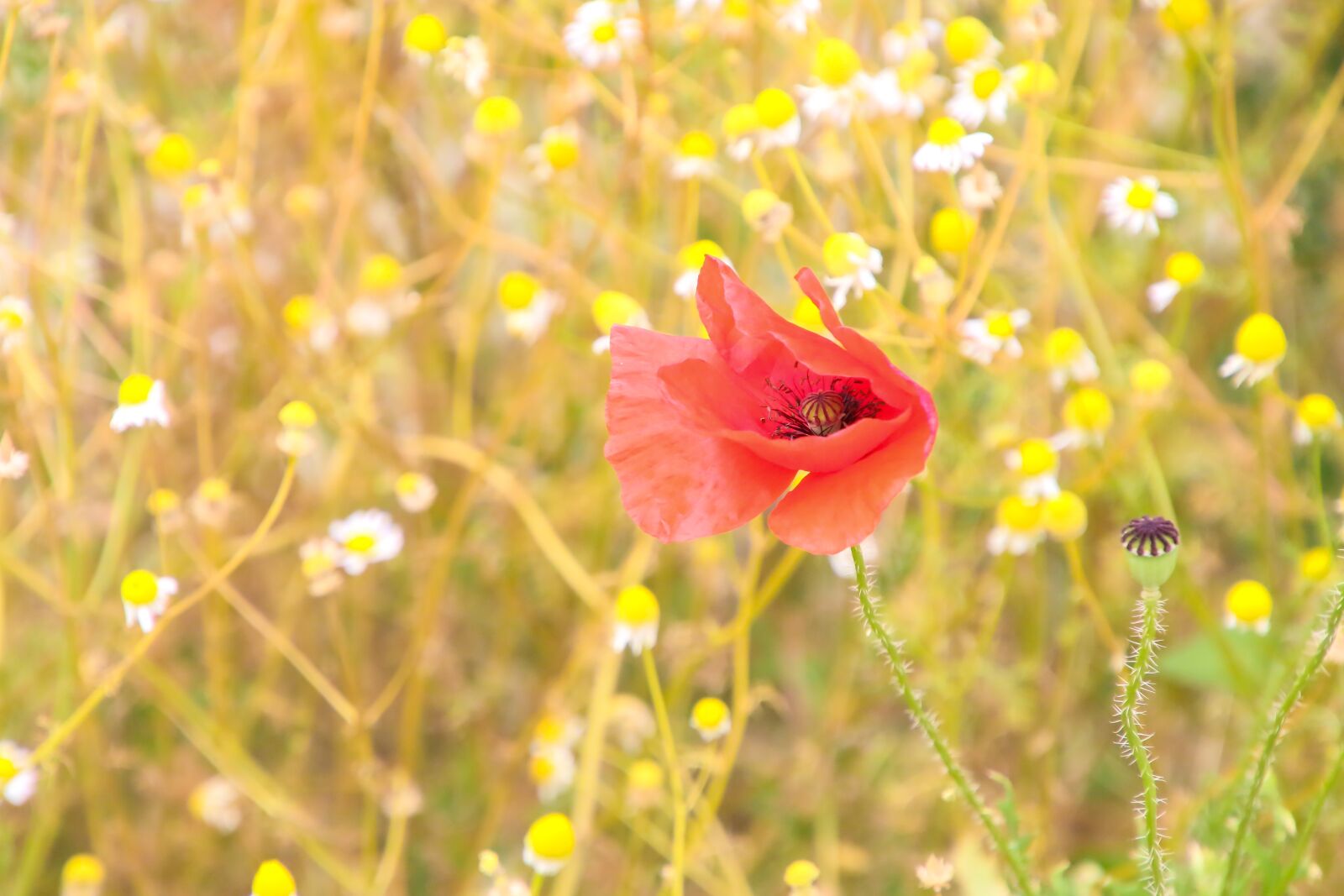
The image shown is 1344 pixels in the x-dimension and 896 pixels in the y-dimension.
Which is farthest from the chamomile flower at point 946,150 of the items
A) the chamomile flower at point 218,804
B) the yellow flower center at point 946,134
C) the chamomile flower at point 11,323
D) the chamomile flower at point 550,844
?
the chamomile flower at point 218,804

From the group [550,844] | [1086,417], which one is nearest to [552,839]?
[550,844]

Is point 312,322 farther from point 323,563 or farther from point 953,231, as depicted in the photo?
point 953,231

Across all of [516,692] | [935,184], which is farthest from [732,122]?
[516,692]

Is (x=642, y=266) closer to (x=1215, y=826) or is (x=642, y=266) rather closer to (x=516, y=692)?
(x=516, y=692)

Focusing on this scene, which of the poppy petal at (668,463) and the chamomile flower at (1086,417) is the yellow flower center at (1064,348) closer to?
the chamomile flower at (1086,417)

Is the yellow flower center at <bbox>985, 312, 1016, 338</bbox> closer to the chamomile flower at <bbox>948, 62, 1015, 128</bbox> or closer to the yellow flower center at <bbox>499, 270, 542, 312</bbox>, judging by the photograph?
the chamomile flower at <bbox>948, 62, 1015, 128</bbox>

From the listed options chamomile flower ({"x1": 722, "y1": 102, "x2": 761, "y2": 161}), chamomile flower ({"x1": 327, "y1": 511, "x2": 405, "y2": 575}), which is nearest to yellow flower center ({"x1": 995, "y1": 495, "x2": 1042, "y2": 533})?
chamomile flower ({"x1": 722, "y1": 102, "x2": 761, "y2": 161})
